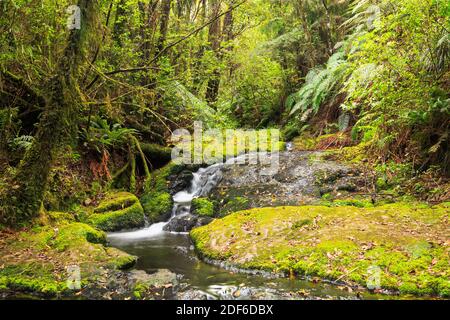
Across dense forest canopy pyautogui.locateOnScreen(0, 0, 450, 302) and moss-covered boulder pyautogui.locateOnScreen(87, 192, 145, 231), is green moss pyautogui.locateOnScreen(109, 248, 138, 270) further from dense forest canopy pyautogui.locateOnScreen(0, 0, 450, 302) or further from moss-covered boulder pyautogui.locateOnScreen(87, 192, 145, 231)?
moss-covered boulder pyautogui.locateOnScreen(87, 192, 145, 231)

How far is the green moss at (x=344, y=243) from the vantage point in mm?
4285

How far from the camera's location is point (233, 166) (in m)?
9.81

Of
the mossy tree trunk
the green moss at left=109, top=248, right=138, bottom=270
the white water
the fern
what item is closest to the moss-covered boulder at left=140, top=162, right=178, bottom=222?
the white water

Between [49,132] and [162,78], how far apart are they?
165 inches

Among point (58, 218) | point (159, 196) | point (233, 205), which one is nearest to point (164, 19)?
point (159, 196)

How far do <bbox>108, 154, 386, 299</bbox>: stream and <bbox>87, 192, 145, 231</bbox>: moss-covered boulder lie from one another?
210 millimetres

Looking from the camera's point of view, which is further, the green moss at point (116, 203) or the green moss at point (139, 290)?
the green moss at point (116, 203)

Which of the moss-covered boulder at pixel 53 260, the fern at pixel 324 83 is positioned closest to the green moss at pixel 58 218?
the moss-covered boulder at pixel 53 260

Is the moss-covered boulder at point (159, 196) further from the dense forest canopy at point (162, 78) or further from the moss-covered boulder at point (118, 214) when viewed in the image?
the dense forest canopy at point (162, 78)

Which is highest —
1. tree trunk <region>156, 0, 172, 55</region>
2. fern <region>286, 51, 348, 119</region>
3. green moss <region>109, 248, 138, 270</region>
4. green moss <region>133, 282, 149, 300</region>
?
tree trunk <region>156, 0, 172, 55</region>

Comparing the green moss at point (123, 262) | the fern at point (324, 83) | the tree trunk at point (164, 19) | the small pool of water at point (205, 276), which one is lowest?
the small pool of water at point (205, 276)

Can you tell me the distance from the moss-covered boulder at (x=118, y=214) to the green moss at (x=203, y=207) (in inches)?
42.1

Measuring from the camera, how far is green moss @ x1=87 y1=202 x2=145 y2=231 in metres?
7.26
